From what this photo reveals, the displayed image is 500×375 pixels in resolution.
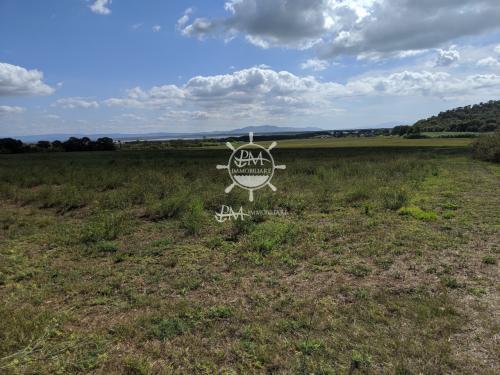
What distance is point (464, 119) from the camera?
395 ft

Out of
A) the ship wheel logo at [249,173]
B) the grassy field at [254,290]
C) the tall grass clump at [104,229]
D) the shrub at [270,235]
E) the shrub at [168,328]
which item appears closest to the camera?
the grassy field at [254,290]

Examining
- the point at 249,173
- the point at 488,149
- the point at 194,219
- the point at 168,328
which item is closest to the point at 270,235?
the point at 194,219

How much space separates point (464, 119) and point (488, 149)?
4423 inches

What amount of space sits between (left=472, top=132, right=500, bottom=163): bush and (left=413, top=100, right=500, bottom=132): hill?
69377 millimetres

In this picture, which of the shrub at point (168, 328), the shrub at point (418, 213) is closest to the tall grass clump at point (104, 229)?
the shrub at point (168, 328)

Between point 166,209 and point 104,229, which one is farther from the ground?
point 166,209

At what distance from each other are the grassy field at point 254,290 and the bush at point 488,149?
68.8 feet

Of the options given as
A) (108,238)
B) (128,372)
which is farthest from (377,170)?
(128,372)

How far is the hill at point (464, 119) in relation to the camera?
94.6 meters

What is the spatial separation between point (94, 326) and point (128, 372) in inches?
43.0

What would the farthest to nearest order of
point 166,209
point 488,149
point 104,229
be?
point 488,149
point 166,209
point 104,229

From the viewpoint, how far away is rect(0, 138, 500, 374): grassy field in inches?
124

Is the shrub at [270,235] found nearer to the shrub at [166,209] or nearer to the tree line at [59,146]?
the shrub at [166,209]

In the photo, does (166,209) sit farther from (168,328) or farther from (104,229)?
(168,328)
